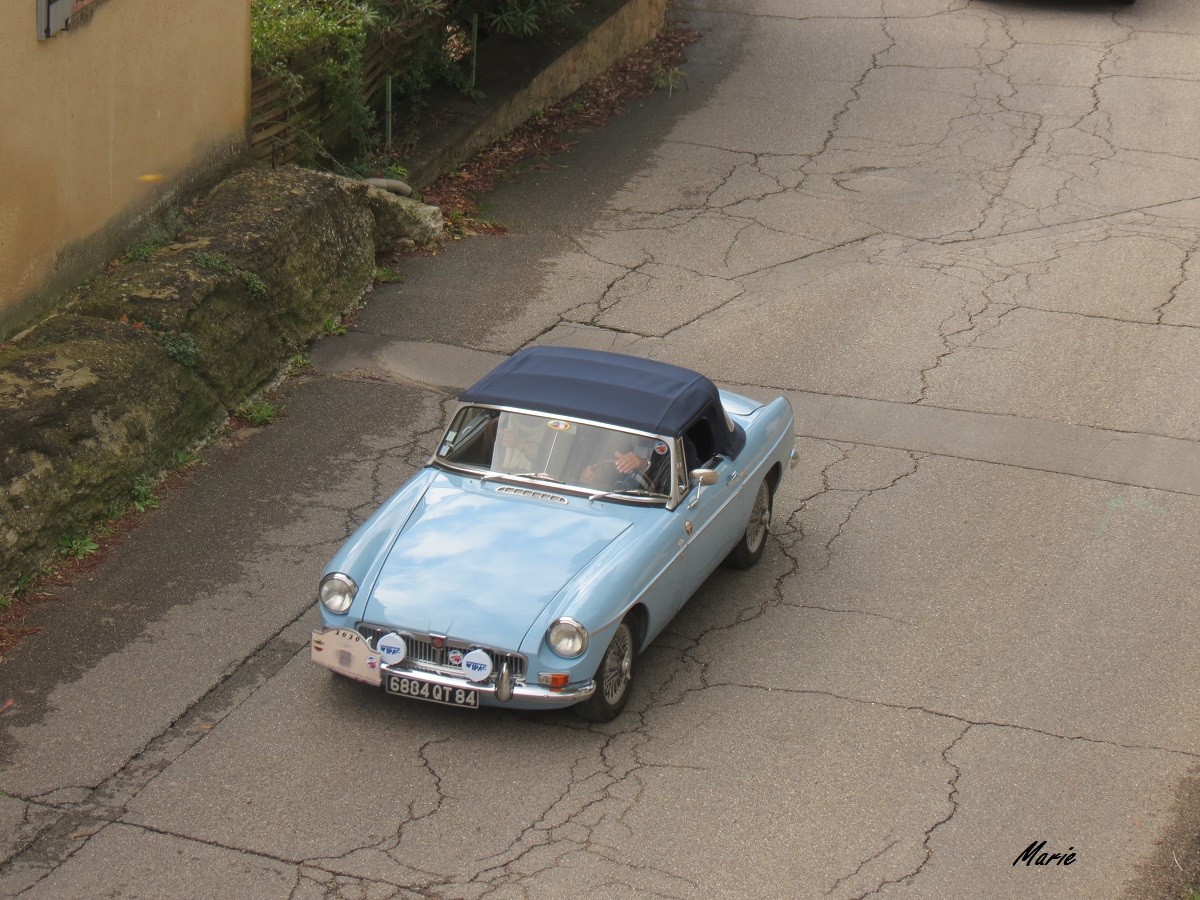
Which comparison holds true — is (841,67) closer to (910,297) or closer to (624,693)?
(910,297)

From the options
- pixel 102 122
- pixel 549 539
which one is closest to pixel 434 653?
pixel 549 539

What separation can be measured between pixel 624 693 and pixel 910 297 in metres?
6.80

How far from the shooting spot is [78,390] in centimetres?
897

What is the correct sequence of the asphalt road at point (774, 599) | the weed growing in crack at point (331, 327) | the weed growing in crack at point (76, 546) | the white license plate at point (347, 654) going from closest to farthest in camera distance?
the asphalt road at point (774, 599), the white license plate at point (347, 654), the weed growing in crack at point (76, 546), the weed growing in crack at point (331, 327)

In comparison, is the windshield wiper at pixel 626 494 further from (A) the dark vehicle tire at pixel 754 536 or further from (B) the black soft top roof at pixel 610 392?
(A) the dark vehicle tire at pixel 754 536

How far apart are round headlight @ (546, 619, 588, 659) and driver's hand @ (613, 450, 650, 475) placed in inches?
49.7

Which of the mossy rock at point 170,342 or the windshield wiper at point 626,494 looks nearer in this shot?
the windshield wiper at point 626,494

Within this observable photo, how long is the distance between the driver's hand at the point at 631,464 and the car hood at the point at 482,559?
243mm

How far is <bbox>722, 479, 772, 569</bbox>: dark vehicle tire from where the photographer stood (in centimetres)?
895

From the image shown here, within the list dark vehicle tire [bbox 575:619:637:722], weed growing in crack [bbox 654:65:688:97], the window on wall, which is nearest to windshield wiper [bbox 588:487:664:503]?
Answer: dark vehicle tire [bbox 575:619:637:722]

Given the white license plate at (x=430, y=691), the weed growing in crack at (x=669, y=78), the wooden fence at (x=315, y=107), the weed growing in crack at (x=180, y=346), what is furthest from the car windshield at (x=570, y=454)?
the weed growing in crack at (x=669, y=78)

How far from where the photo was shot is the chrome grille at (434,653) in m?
6.96

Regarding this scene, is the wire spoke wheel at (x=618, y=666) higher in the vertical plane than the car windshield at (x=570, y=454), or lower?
lower

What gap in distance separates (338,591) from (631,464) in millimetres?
1759
